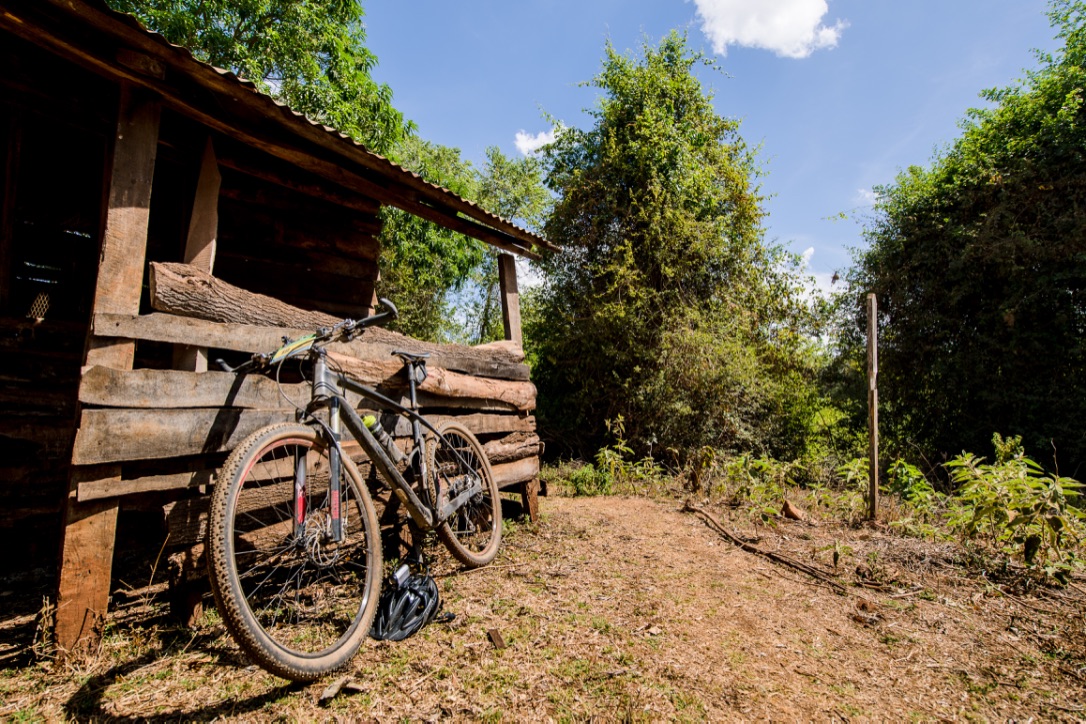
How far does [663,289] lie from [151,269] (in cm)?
962

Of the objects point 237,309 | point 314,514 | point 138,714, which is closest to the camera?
point 138,714

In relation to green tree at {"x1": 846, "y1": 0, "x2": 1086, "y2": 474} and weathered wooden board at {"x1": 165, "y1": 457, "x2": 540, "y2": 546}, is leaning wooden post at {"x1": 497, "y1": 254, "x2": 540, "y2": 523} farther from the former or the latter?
green tree at {"x1": 846, "y1": 0, "x2": 1086, "y2": 474}

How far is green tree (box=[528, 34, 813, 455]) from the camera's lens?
10781 millimetres

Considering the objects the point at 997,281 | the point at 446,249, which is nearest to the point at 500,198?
the point at 446,249

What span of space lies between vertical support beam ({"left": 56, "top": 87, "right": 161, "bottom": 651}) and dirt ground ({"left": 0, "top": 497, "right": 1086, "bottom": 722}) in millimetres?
253

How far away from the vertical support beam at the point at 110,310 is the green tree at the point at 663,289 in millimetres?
8637

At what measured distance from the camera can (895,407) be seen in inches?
515

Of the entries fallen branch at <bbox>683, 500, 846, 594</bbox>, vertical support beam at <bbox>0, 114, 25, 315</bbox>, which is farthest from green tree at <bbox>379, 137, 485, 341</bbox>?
fallen branch at <bbox>683, 500, 846, 594</bbox>

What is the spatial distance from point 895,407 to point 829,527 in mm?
9502

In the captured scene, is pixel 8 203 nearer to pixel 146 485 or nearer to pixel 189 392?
pixel 189 392

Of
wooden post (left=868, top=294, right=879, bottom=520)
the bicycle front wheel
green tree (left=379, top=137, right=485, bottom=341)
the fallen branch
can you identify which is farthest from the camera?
green tree (left=379, top=137, right=485, bottom=341)

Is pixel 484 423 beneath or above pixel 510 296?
beneath

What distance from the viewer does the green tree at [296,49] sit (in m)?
10.4

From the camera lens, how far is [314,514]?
2.62 meters
